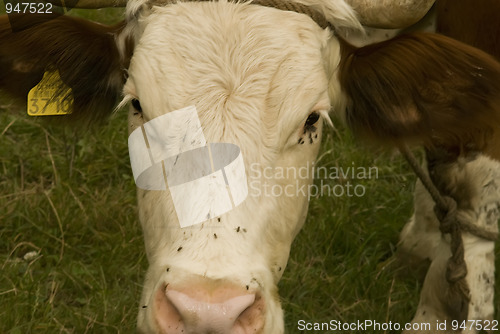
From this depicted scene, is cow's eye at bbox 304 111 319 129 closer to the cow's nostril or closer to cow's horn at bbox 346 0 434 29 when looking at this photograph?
cow's horn at bbox 346 0 434 29

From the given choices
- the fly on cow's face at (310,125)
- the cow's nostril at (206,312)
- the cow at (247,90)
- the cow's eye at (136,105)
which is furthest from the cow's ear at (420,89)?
the cow's nostril at (206,312)

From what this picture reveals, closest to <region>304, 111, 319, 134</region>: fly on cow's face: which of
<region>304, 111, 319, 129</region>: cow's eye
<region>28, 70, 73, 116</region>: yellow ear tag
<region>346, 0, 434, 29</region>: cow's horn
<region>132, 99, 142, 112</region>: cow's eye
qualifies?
<region>304, 111, 319, 129</region>: cow's eye

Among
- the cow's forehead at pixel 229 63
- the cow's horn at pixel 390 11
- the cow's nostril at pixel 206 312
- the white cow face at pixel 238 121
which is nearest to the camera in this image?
the cow's nostril at pixel 206 312

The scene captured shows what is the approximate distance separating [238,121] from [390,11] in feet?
2.81

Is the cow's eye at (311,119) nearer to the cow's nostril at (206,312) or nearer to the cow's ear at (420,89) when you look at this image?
the cow's ear at (420,89)

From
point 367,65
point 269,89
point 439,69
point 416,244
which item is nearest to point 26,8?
point 269,89

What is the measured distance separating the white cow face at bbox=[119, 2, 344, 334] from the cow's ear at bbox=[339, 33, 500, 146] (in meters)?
0.27

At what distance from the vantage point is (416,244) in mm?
4879

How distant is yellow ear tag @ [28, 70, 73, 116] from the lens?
11.9ft

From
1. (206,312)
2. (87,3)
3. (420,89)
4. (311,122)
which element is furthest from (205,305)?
(87,3)

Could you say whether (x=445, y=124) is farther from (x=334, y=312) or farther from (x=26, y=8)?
(x=26, y=8)

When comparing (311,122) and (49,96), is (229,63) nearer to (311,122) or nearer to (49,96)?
(311,122)

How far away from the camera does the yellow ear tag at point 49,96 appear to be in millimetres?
3619

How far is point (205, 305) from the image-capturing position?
2594 millimetres
